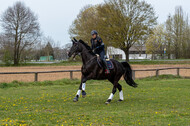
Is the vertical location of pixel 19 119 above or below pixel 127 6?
below

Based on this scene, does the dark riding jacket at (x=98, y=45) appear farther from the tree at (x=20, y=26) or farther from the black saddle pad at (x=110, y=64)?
the tree at (x=20, y=26)

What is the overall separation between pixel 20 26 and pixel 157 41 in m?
44.4

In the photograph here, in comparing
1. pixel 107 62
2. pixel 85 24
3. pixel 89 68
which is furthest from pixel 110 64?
pixel 85 24

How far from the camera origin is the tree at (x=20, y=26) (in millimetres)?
58438

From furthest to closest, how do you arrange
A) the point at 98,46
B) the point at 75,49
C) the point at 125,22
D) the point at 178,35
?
the point at 178,35 → the point at 125,22 → the point at 98,46 → the point at 75,49

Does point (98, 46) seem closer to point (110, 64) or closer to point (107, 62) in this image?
point (107, 62)

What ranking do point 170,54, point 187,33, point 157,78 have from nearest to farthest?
1. point 157,78
2. point 187,33
3. point 170,54

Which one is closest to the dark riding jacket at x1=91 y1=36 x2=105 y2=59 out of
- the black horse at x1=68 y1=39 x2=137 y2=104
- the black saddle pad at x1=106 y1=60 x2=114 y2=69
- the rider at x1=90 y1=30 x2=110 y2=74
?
the rider at x1=90 y1=30 x2=110 y2=74

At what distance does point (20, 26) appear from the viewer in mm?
59344

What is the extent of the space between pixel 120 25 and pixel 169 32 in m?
28.7

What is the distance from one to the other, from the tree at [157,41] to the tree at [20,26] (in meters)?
35.6

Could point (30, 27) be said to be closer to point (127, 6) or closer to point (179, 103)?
point (127, 6)

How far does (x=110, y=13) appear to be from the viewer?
1934 inches

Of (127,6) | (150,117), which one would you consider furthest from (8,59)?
(150,117)
